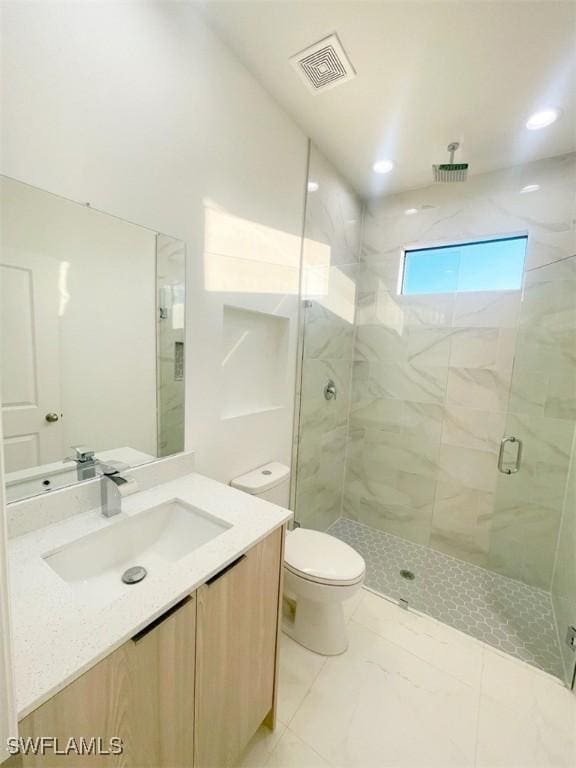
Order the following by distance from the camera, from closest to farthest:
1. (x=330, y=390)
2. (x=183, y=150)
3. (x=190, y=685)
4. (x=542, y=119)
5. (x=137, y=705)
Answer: (x=137, y=705), (x=190, y=685), (x=183, y=150), (x=542, y=119), (x=330, y=390)

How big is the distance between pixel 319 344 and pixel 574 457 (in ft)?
5.49

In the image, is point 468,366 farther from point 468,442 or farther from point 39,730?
point 39,730

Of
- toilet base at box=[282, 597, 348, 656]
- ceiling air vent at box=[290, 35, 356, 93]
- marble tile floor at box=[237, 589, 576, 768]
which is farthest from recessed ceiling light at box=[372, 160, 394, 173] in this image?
marble tile floor at box=[237, 589, 576, 768]

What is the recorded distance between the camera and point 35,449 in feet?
3.31

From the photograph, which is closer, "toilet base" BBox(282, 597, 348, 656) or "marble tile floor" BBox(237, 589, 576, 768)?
"marble tile floor" BBox(237, 589, 576, 768)

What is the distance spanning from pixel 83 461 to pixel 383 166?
2446 mm

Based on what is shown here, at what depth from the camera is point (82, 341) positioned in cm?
109

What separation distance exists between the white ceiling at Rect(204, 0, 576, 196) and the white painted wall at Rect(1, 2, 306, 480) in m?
0.16

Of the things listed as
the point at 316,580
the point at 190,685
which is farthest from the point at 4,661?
the point at 316,580

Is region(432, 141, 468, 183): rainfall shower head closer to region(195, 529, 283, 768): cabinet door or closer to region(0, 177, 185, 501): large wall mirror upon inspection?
region(0, 177, 185, 501): large wall mirror

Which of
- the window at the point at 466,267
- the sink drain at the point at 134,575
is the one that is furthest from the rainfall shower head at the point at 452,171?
the sink drain at the point at 134,575

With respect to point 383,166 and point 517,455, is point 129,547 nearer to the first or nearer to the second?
point 517,455

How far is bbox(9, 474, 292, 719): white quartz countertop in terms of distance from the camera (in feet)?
1.90

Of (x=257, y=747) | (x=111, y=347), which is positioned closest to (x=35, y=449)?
(x=111, y=347)
